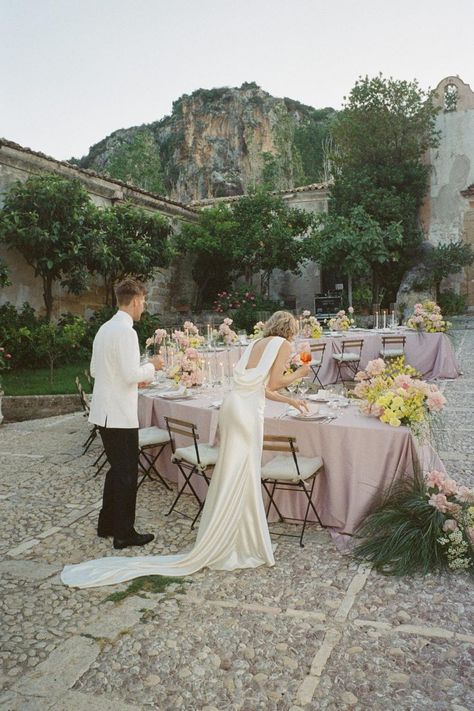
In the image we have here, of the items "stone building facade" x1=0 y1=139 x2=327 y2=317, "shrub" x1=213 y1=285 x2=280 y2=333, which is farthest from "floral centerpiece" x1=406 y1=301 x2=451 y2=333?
"stone building facade" x1=0 y1=139 x2=327 y2=317

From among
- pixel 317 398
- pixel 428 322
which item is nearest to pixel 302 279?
pixel 428 322

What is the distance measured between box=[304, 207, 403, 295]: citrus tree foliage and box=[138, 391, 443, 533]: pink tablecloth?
44.5ft

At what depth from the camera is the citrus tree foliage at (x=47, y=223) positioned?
11234 mm

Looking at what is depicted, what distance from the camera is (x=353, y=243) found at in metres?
17.6

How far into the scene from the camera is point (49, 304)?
1259 centimetres

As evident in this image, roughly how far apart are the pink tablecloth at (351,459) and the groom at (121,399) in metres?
1.22

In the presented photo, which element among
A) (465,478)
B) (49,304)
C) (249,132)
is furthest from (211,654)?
(249,132)

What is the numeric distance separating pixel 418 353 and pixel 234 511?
27.6 feet

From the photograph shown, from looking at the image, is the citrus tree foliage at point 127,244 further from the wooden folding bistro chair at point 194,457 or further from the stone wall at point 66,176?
the wooden folding bistro chair at point 194,457

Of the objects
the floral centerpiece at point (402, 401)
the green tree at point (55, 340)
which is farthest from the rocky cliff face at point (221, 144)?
the floral centerpiece at point (402, 401)

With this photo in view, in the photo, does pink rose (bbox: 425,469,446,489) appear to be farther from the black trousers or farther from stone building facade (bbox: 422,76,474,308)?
stone building facade (bbox: 422,76,474,308)

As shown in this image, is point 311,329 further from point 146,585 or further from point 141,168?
point 141,168

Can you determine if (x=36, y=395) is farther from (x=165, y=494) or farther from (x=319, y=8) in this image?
(x=319, y=8)

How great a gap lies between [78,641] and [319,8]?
12.5 meters
